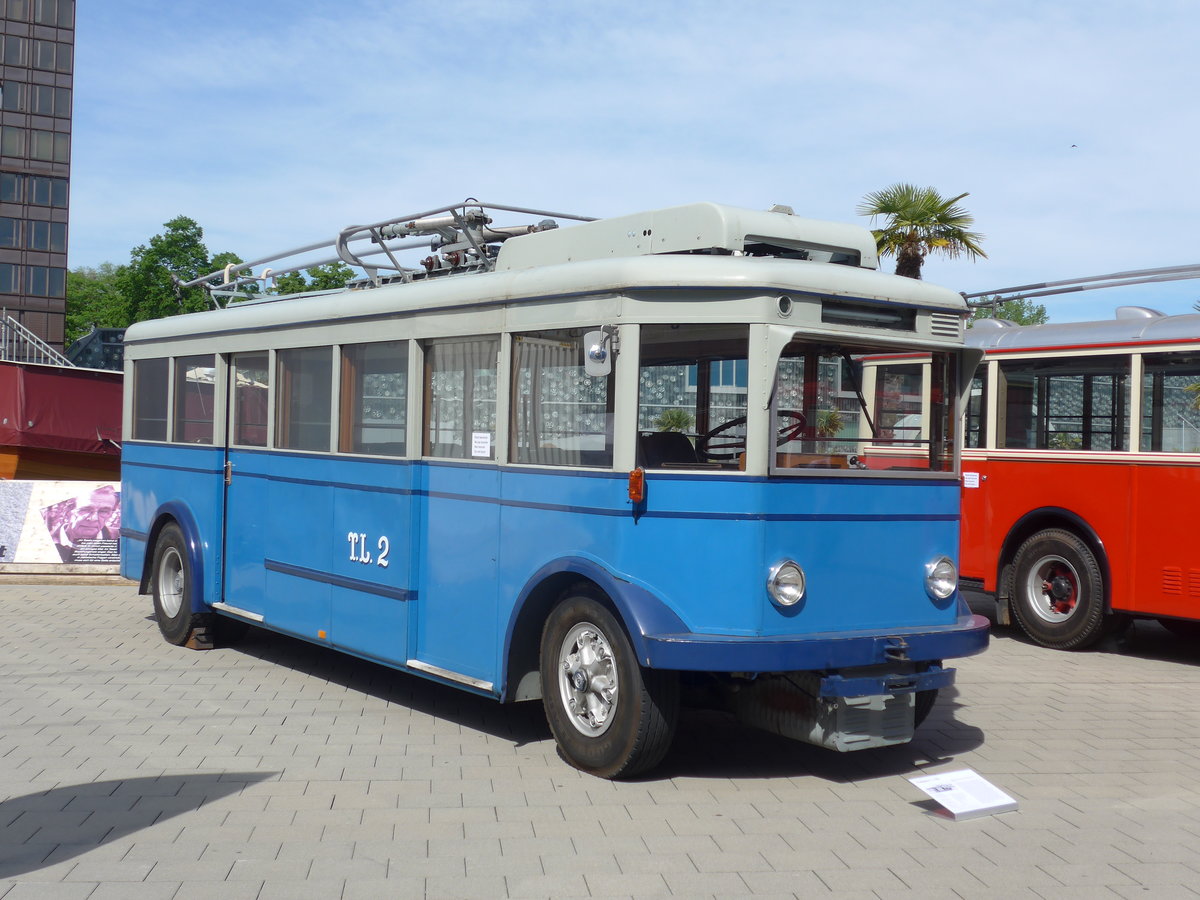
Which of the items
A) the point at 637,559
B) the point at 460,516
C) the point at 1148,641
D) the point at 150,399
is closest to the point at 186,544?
the point at 150,399

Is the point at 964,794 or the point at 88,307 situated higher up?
the point at 88,307

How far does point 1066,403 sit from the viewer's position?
37.9 feet

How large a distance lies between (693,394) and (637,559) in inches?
34.4

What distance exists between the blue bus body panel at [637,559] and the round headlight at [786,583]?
0.15 feet

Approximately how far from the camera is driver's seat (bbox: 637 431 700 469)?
6.44m

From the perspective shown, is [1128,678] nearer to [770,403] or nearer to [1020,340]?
[1020,340]

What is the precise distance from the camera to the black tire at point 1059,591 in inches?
446

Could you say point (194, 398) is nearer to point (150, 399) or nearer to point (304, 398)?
point (150, 399)

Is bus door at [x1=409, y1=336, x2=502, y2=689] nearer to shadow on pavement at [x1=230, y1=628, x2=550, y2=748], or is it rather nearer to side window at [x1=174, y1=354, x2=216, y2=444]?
shadow on pavement at [x1=230, y1=628, x2=550, y2=748]

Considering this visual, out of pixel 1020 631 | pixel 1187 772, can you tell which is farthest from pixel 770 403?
pixel 1020 631

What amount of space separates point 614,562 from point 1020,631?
7.62 metres

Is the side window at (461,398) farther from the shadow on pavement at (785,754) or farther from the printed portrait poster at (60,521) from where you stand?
the printed portrait poster at (60,521)

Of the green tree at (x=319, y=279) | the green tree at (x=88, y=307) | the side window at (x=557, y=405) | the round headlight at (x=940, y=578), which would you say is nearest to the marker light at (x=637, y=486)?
the side window at (x=557, y=405)

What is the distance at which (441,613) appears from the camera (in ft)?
25.0
